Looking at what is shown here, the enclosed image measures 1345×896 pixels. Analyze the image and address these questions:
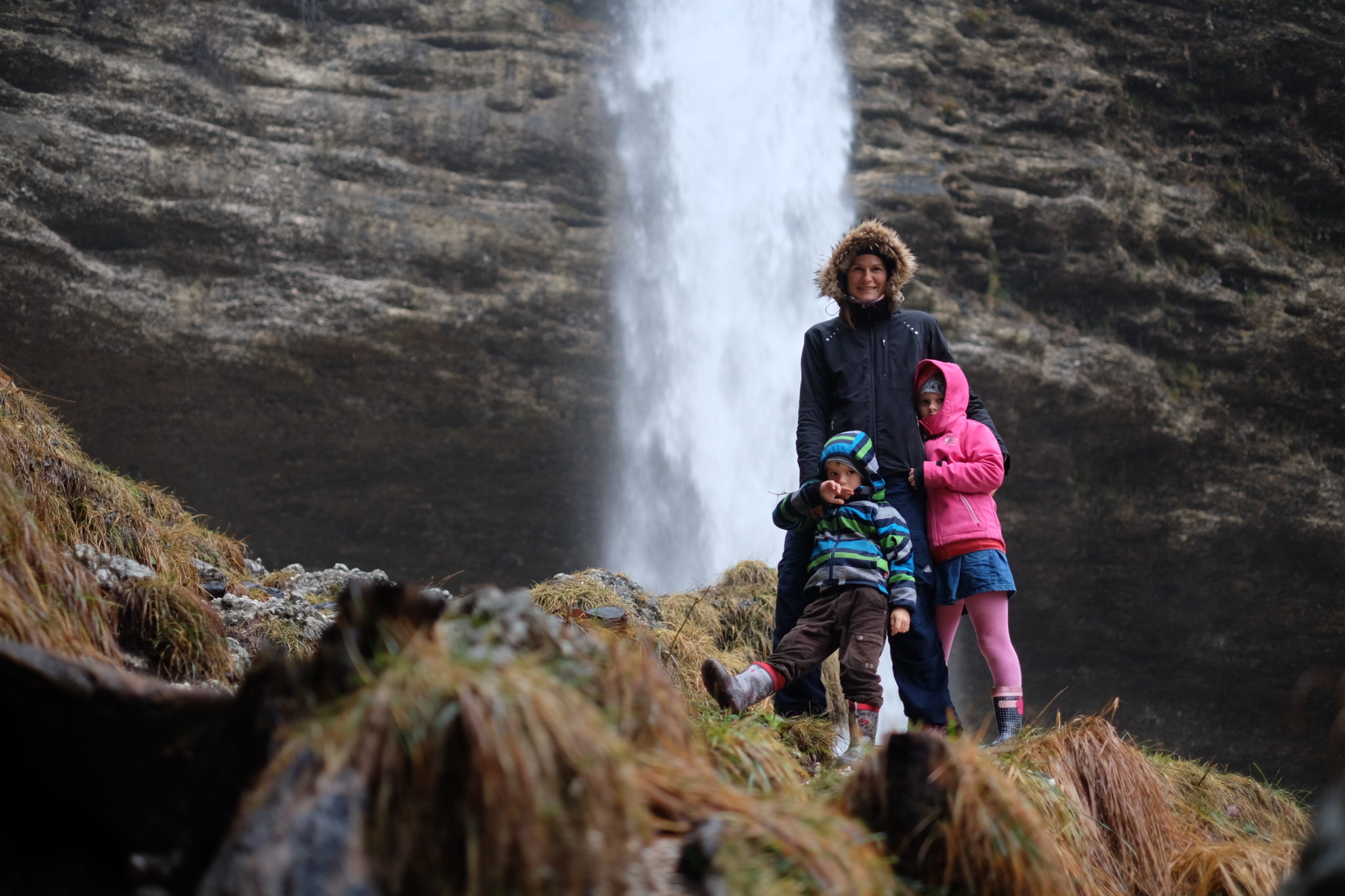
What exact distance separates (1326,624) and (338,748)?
16.8m

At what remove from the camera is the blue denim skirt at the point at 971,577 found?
4410 mm

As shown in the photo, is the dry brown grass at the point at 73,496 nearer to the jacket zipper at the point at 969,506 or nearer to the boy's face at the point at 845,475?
the boy's face at the point at 845,475

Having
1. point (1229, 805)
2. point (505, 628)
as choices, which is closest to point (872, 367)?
point (1229, 805)

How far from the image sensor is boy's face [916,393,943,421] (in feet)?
15.5

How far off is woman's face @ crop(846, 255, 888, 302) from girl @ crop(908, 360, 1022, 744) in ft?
1.48

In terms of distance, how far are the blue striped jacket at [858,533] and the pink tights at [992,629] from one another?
426 millimetres

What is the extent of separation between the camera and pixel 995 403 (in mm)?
13359

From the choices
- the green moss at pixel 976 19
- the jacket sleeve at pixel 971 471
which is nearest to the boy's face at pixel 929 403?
the jacket sleeve at pixel 971 471

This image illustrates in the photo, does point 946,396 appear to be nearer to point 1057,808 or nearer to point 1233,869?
point 1057,808

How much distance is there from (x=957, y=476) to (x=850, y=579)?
2.67ft

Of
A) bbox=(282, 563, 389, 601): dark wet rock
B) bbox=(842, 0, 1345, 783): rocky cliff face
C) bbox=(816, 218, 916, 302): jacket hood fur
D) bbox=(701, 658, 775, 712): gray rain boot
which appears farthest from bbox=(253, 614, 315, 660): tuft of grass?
bbox=(842, 0, 1345, 783): rocky cliff face

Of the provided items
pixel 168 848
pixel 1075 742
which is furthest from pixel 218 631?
pixel 1075 742

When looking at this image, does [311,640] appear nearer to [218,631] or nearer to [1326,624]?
[218,631]

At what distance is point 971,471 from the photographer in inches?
177
